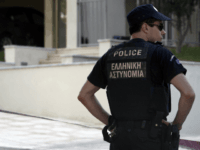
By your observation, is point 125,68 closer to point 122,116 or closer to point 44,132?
point 122,116

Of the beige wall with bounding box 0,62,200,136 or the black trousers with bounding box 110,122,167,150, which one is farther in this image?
the beige wall with bounding box 0,62,200,136

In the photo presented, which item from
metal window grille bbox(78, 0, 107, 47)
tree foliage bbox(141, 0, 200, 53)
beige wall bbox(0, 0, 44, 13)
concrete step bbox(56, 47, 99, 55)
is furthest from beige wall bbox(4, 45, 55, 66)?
beige wall bbox(0, 0, 44, 13)

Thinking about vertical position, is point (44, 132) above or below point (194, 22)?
below

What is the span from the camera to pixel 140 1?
671 inches

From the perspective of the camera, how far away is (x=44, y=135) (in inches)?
281

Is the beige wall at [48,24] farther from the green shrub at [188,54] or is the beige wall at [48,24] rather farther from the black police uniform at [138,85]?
the black police uniform at [138,85]

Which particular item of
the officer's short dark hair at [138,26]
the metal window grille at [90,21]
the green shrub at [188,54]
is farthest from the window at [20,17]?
the officer's short dark hair at [138,26]

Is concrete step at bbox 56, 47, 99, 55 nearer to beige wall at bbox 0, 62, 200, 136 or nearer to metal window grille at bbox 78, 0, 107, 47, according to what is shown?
metal window grille at bbox 78, 0, 107, 47

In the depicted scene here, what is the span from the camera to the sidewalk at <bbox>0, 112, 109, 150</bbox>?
605 cm

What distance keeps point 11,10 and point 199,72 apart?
13.1 meters

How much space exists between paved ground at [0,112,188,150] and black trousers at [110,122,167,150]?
399 cm

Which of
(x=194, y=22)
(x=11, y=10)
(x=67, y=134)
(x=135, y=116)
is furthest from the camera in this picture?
(x=11, y=10)

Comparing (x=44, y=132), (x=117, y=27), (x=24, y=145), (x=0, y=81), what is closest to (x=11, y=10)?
(x=117, y=27)

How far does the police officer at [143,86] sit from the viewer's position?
1976mm
